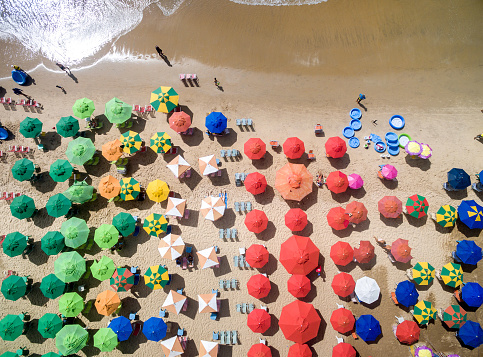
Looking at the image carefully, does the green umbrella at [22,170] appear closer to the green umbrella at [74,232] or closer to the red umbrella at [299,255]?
the green umbrella at [74,232]

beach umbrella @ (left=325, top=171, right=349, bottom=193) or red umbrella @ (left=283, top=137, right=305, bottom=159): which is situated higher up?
red umbrella @ (left=283, top=137, right=305, bottom=159)

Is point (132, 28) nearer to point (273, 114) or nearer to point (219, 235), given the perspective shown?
point (273, 114)

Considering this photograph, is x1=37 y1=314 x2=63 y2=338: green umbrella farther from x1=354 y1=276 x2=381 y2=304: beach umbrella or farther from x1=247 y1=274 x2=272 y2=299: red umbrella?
x1=354 y1=276 x2=381 y2=304: beach umbrella

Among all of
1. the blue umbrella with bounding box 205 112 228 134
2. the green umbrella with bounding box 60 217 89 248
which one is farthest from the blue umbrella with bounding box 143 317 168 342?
the blue umbrella with bounding box 205 112 228 134

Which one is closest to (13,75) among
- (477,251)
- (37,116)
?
(37,116)

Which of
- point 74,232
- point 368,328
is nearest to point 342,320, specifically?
point 368,328

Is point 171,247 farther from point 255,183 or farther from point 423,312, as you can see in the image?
point 423,312
